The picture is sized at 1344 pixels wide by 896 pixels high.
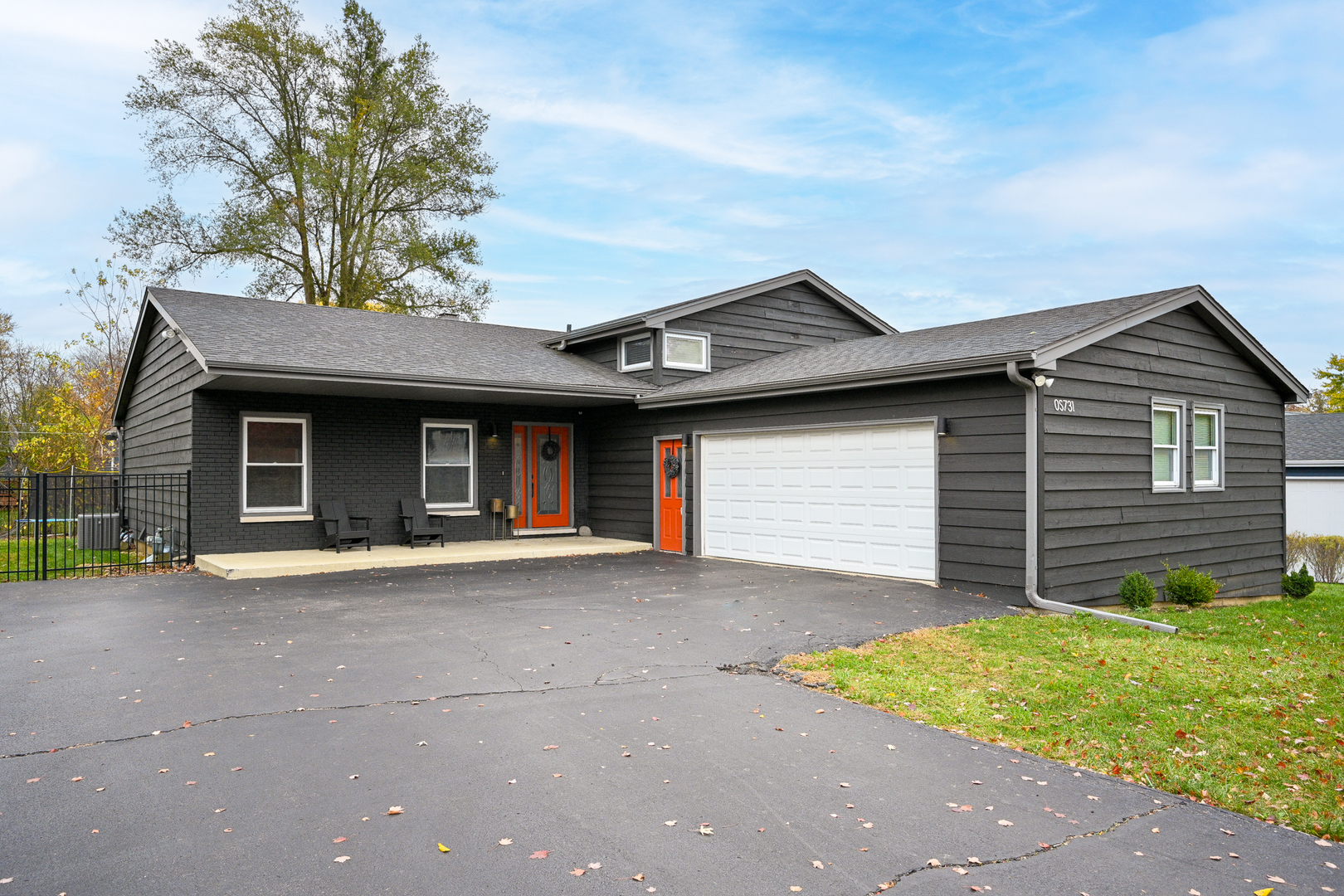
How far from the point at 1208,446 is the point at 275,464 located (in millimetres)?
14210

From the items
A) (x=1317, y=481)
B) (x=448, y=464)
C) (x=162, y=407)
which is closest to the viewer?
(x=162, y=407)

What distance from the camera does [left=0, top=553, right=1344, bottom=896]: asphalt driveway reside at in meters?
3.07

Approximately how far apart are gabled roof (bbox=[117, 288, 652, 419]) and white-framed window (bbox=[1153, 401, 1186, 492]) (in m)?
7.95

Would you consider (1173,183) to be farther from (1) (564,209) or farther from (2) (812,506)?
(1) (564,209)

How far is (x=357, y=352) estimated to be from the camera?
507 inches

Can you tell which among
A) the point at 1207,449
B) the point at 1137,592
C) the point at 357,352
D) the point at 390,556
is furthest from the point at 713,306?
the point at 1137,592

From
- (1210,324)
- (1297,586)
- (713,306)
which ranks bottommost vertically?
(1297,586)

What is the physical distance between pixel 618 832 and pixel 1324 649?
7285mm

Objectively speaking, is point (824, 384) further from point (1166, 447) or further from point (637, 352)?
point (637, 352)

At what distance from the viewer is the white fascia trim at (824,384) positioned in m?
9.55

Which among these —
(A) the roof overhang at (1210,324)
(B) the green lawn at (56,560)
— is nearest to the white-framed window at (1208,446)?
(A) the roof overhang at (1210,324)

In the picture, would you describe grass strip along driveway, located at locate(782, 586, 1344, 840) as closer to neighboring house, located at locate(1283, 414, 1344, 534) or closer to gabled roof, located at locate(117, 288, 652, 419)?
gabled roof, located at locate(117, 288, 652, 419)

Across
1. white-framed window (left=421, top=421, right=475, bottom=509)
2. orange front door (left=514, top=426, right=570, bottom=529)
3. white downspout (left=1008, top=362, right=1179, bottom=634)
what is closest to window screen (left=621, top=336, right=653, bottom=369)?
orange front door (left=514, top=426, right=570, bottom=529)

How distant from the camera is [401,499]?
46.2 feet
